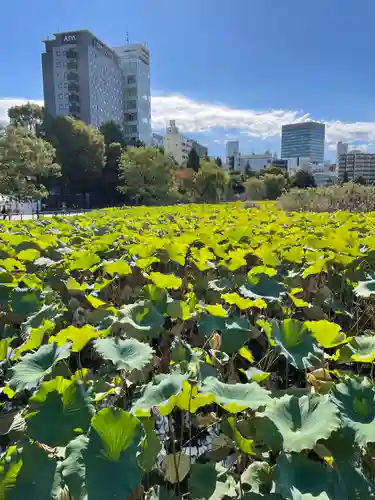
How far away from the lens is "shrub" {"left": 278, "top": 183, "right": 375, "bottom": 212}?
43.2 ft

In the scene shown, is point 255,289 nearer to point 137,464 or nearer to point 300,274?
point 300,274

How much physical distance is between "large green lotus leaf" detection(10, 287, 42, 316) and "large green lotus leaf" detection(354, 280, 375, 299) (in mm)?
1393

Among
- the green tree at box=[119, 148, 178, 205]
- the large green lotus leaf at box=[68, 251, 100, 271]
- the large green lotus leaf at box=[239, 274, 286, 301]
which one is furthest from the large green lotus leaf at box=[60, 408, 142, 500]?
the green tree at box=[119, 148, 178, 205]

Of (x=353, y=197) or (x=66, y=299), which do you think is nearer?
(x=66, y=299)

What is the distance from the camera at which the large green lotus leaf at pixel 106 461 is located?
744 mm

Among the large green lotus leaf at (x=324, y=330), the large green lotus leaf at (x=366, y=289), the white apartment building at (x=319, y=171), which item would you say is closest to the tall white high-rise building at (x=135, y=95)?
the white apartment building at (x=319, y=171)

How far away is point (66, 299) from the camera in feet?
6.69

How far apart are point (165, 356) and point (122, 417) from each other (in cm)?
82

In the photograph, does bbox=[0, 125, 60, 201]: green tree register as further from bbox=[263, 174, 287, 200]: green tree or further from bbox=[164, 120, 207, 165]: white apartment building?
bbox=[164, 120, 207, 165]: white apartment building

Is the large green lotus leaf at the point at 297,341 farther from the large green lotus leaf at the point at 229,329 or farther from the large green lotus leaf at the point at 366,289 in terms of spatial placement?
the large green lotus leaf at the point at 366,289

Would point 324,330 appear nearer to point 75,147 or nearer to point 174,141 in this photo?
point 75,147

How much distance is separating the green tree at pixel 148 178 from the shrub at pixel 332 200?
22519mm

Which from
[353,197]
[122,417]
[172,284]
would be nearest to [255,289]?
[172,284]

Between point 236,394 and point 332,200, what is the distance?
1413cm
